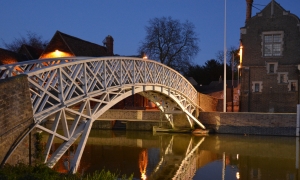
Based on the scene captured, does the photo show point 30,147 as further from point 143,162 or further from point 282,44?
point 282,44

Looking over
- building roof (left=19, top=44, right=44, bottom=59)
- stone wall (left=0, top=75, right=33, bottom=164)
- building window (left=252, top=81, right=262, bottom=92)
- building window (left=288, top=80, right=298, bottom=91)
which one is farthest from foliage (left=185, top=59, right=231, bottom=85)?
stone wall (left=0, top=75, right=33, bottom=164)

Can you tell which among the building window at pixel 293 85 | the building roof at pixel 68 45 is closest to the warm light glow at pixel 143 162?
the building roof at pixel 68 45

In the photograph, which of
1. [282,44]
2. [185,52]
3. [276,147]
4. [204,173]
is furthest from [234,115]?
[185,52]

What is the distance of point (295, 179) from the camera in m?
15.2

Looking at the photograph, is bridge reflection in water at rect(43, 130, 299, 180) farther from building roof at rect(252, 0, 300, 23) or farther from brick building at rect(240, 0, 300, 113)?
building roof at rect(252, 0, 300, 23)

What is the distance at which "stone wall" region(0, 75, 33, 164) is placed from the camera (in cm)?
965

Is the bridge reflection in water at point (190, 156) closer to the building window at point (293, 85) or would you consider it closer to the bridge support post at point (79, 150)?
the bridge support post at point (79, 150)

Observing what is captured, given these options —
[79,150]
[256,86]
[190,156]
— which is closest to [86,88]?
[79,150]

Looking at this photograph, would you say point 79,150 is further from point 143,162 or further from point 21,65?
point 143,162

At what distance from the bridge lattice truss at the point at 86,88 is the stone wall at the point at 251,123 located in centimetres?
159

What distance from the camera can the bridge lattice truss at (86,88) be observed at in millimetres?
12305

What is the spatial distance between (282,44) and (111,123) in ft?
56.1

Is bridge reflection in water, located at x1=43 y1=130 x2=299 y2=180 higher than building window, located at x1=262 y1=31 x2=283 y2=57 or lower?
lower

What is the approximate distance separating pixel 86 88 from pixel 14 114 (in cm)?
457
